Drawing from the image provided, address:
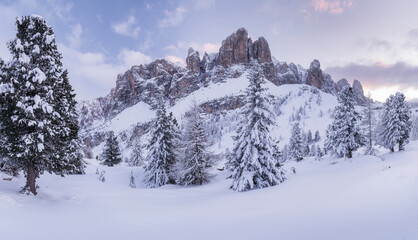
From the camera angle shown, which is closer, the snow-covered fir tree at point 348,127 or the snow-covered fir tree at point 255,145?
the snow-covered fir tree at point 255,145

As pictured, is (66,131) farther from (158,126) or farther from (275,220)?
(158,126)

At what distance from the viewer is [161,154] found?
25359 mm

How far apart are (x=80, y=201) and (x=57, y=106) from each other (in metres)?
5.34

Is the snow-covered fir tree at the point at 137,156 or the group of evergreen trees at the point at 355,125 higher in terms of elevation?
the group of evergreen trees at the point at 355,125

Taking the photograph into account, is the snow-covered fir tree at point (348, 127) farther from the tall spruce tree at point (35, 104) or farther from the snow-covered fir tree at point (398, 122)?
the tall spruce tree at point (35, 104)

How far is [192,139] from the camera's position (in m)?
23.3

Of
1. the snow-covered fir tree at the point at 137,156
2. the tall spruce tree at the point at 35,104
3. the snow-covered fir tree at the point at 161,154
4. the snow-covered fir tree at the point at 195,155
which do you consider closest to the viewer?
the tall spruce tree at the point at 35,104

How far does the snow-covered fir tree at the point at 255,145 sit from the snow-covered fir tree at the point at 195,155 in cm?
672

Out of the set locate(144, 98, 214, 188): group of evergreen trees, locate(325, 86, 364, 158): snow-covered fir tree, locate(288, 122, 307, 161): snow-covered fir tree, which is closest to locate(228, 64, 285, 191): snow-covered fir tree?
locate(144, 98, 214, 188): group of evergreen trees

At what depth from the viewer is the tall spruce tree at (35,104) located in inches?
385

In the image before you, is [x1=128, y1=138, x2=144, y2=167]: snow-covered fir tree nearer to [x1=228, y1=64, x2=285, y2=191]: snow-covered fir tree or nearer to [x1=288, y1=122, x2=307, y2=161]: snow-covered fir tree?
[x1=288, y1=122, x2=307, y2=161]: snow-covered fir tree

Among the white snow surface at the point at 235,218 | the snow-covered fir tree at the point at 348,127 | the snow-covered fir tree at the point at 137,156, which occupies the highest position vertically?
the snow-covered fir tree at the point at 348,127

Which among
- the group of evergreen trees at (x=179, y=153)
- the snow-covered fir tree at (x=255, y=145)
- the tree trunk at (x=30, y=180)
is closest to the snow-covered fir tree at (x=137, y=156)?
the group of evergreen trees at (x=179, y=153)

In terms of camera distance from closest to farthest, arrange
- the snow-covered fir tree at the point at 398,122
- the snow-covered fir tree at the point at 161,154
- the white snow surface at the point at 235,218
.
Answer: the white snow surface at the point at 235,218 < the snow-covered fir tree at the point at 161,154 < the snow-covered fir tree at the point at 398,122
